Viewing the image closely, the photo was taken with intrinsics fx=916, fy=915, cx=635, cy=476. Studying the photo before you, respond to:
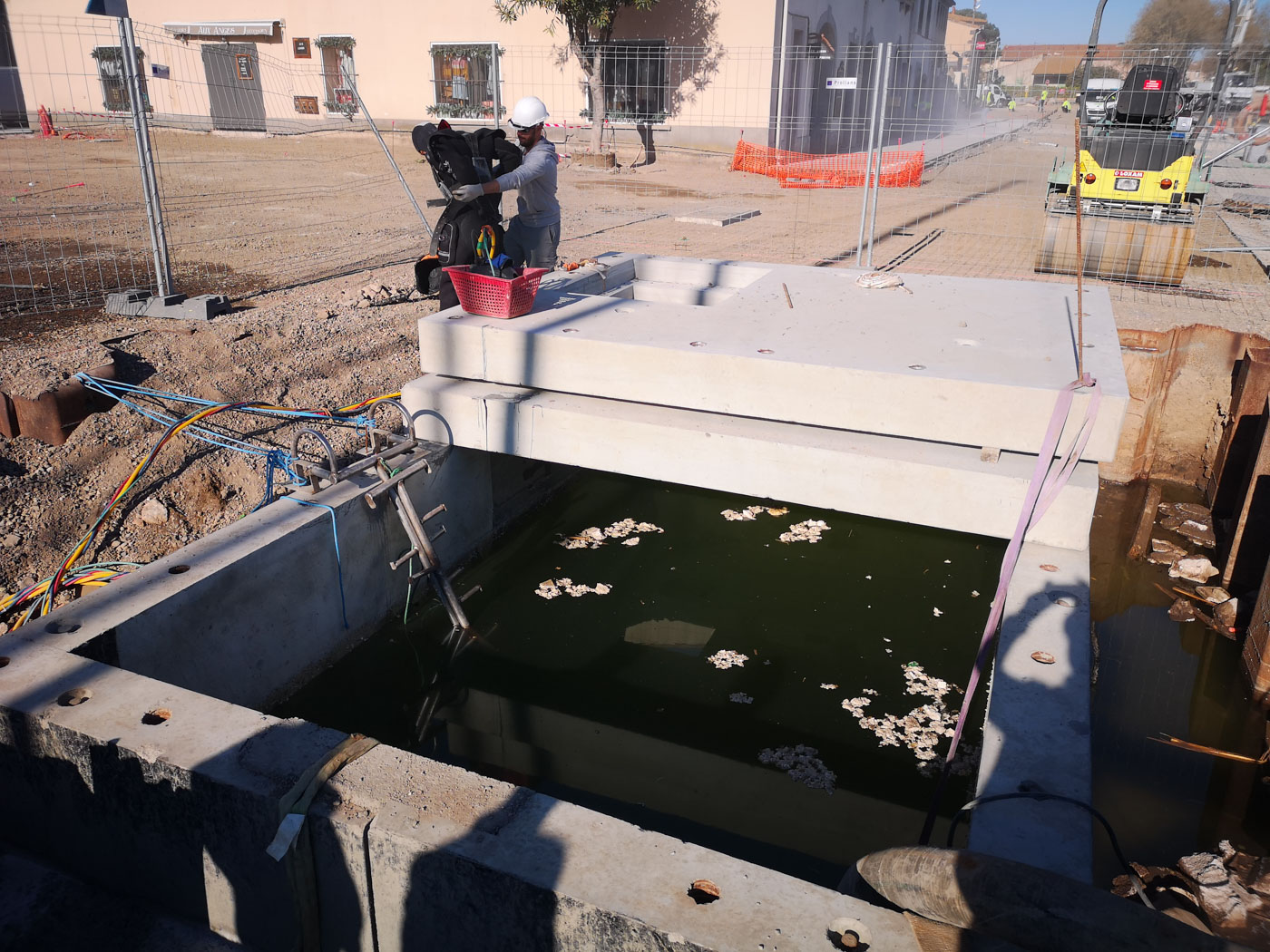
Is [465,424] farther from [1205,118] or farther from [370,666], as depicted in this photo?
[1205,118]

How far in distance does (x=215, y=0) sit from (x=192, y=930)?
1096 inches

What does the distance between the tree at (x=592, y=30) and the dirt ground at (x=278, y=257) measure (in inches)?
44.3

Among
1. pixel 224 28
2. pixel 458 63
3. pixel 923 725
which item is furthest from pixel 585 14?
pixel 923 725

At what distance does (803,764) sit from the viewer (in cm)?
405

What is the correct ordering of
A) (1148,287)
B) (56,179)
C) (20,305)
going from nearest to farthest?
1. (20,305)
2. (1148,287)
3. (56,179)

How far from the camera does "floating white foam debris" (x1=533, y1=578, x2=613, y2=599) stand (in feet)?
17.6

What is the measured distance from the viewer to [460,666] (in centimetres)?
482

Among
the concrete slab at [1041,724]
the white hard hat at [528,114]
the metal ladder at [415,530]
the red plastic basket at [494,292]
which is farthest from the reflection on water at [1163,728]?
the white hard hat at [528,114]

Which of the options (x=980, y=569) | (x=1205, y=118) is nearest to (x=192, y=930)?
(x=980, y=569)

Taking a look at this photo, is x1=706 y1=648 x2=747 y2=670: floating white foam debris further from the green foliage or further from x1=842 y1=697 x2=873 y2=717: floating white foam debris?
the green foliage

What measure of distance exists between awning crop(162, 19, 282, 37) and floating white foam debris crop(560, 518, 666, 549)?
23.6 m

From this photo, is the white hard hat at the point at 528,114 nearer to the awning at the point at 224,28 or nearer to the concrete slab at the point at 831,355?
the concrete slab at the point at 831,355

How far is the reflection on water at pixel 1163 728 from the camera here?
12.3 ft

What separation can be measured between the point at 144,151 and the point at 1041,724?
24.4 feet
